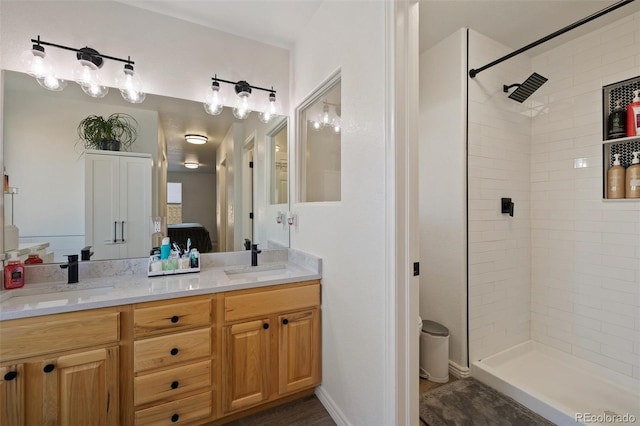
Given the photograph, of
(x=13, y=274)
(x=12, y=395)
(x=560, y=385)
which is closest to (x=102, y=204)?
(x=13, y=274)

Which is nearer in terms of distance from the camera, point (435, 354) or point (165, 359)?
point (165, 359)

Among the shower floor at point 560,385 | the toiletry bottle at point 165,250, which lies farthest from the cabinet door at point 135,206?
the shower floor at point 560,385

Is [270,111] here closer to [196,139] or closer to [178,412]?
[196,139]

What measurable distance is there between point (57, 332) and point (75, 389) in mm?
293

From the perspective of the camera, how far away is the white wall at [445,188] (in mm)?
2049

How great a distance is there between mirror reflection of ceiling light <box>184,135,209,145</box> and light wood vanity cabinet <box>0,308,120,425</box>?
130 centimetres

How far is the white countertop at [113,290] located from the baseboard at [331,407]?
77 cm

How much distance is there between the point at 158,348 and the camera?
1.41 meters

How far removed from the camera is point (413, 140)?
1.25 m

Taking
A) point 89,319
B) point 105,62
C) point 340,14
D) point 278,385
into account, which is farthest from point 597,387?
point 105,62

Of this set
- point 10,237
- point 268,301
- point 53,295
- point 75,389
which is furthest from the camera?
point 268,301

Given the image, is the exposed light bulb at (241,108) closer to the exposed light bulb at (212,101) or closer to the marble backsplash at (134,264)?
the exposed light bulb at (212,101)

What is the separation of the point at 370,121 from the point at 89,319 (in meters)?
1.68

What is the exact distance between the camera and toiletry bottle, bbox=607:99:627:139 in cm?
189
